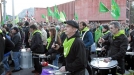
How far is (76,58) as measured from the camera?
148 inches

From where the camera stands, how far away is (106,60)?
193 inches

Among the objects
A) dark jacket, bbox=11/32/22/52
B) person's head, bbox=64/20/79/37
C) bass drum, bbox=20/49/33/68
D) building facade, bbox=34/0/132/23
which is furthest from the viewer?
building facade, bbox=34/0/132/23

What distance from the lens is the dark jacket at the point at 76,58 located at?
3699 millimetres

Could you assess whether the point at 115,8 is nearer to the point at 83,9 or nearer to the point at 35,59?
the point at 35,59

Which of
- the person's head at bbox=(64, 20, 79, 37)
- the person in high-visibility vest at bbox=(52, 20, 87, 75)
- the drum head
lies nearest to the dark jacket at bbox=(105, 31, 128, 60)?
the drum head

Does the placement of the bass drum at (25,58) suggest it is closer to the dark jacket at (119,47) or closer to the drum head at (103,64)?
the drum head at (103,64)

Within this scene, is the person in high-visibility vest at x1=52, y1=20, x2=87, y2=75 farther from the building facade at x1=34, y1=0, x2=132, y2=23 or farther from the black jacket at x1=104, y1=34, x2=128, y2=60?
the building facade at x1=34, y1=0, x2=132, y2=23

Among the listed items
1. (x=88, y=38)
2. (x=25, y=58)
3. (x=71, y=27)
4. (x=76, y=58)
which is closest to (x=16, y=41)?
(x=25, y=58)

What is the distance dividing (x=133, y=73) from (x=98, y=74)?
2231mm

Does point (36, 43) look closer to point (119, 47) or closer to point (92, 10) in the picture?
point (119, 47)

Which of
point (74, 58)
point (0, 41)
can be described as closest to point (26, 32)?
point (0, 41)

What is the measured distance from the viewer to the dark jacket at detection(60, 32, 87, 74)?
3699 millimetres

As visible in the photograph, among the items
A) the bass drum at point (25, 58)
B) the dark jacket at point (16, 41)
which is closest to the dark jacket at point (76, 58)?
the bass drum at point (25, 58)

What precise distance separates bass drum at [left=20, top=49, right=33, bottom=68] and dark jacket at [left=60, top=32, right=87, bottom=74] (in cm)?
441
